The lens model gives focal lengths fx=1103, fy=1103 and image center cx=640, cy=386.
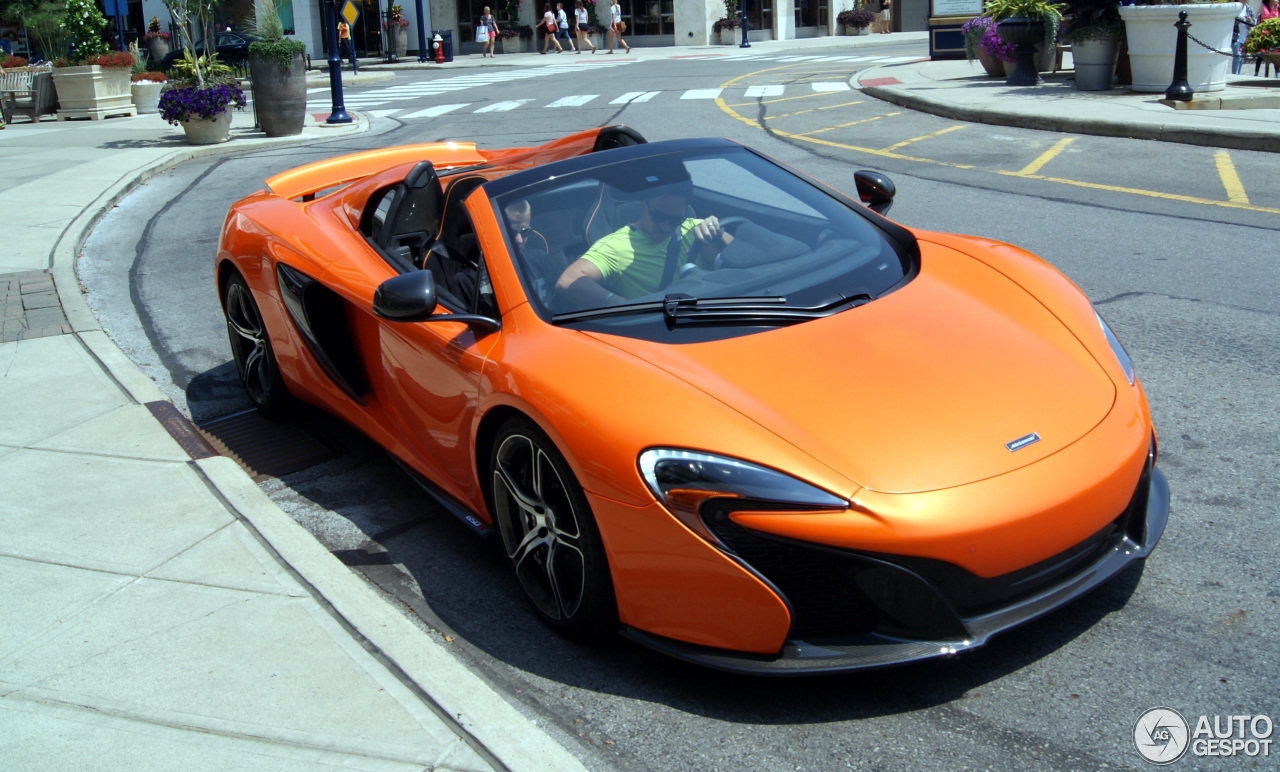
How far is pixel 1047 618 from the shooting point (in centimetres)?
308

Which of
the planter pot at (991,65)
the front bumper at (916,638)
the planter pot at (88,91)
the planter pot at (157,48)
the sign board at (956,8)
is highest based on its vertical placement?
the planter pot at (157,48)

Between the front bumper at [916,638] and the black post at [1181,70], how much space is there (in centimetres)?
1222

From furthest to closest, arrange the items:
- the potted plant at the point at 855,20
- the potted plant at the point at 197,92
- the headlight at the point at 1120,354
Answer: the potted plant at the point at 855,20, the potted plant at the point at 197,92, the headlight at the point at 1120,354

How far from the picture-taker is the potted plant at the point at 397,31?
41938mm

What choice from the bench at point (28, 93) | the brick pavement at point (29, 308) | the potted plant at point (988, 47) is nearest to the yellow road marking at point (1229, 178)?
the potted plant at point (988, 47)

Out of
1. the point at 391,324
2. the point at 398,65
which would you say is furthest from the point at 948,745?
the point at 398,65

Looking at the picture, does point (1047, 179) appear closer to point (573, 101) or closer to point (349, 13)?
point (573, 101)

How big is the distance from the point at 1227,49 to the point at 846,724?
14.1 m

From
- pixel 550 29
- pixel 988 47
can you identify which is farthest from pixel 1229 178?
pixel 550 29

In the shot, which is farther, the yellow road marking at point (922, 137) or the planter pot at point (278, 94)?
the planter pot at point (278, 94)

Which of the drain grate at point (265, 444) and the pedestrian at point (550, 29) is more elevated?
the pedestrian at point (550, 29)

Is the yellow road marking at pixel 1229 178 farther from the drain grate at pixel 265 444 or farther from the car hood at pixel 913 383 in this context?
the drain grate at pixel 265 444

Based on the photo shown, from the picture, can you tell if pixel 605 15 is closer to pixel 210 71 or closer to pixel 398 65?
pixel 398 65

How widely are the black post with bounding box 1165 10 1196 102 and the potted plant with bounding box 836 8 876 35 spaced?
36.6 m
